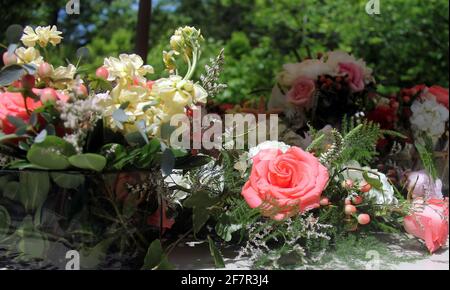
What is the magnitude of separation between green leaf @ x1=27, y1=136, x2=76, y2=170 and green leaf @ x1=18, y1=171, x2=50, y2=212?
0.08ft

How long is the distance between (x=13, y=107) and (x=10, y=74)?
44 mm

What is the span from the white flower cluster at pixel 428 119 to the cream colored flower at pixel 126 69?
0.79m

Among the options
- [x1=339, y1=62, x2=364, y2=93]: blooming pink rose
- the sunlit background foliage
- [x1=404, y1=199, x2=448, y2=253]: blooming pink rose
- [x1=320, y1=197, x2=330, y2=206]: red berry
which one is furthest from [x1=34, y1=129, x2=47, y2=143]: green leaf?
the sunlit background foliage

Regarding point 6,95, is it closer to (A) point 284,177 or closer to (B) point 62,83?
(B) point 62,83

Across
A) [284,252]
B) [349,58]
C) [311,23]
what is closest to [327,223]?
[284,252]

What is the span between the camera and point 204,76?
32.4 inches

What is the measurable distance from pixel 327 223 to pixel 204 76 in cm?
30

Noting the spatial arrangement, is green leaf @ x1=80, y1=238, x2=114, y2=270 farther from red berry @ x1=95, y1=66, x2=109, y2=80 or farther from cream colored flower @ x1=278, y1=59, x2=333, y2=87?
cream colored flower @ x1=278, y1=59, x2=333, y2=87

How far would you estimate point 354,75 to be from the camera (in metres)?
1.34

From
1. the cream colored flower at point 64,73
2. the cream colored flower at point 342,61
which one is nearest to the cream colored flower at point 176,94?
the cream colored flower at point 64,73

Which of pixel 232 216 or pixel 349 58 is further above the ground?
pixel 349 58

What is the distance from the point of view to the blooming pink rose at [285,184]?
0.80 meters

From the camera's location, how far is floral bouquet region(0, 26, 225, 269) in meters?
0.68

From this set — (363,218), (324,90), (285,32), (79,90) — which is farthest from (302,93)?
(285,32)
